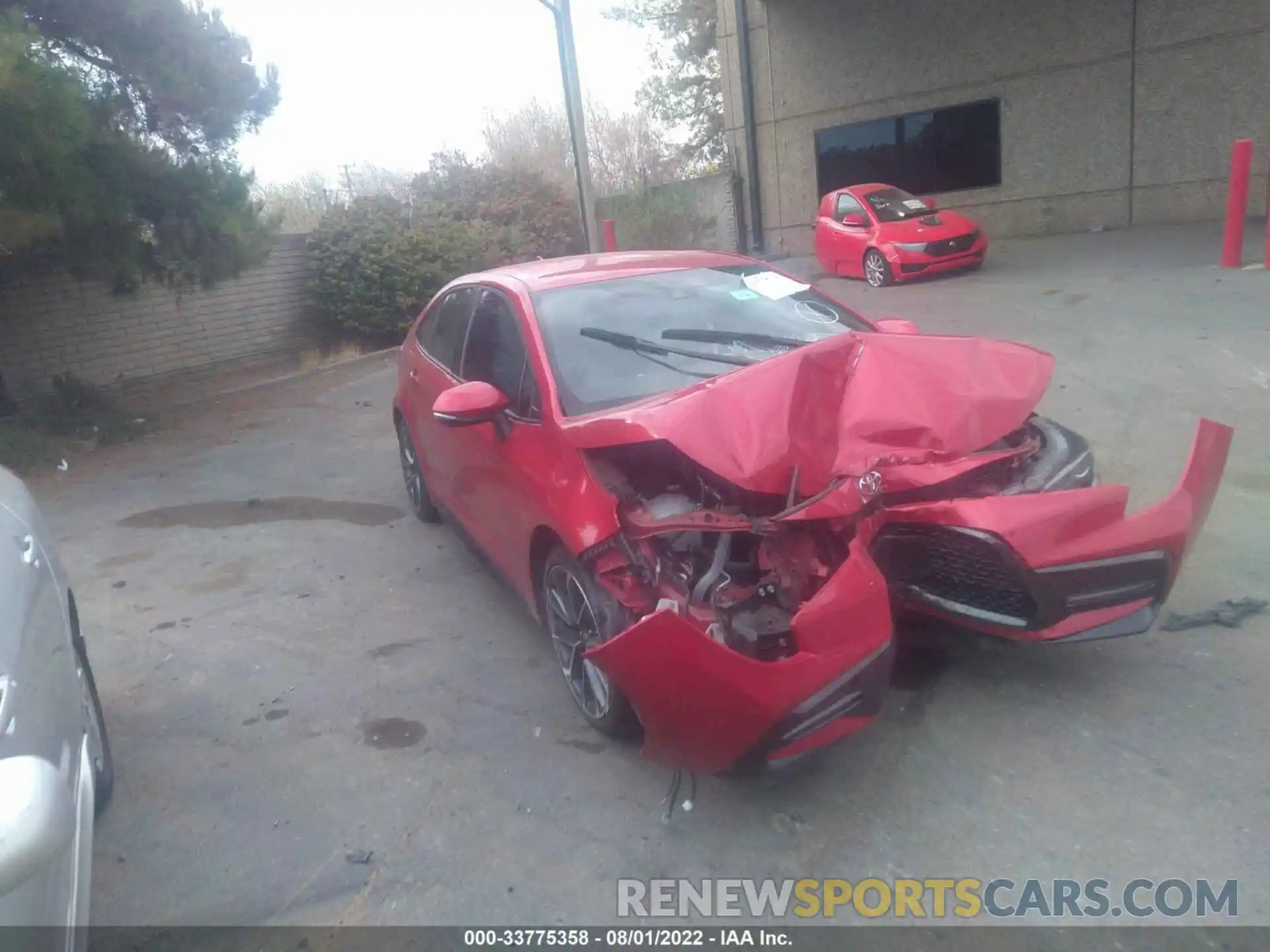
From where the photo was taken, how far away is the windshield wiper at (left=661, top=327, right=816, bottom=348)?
4.21 metres

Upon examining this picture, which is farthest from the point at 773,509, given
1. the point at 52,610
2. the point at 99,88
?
the point at 99,88

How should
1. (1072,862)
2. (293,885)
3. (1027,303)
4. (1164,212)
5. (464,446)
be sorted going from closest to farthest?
(1072,862), (293,885), (464,446), (1027,303), (1164,212)

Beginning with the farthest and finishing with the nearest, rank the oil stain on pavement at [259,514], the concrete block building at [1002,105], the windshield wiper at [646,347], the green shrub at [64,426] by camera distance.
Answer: the concrete block building at [1002,105]
the green shrub at [64,426]
the oil stain on pavement at [259,514]
the windshield wiper at [646,347]

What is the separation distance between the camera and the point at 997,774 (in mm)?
3182

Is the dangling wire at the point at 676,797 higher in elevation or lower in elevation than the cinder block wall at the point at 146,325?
lower

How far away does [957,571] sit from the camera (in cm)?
325

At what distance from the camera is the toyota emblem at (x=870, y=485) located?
3.08 m

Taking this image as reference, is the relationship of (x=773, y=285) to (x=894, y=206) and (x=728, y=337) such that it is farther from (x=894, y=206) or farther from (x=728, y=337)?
(x=894, y=206)

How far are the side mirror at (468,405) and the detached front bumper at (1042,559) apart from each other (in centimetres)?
165

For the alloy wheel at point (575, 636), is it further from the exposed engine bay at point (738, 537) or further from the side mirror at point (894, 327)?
the side mirror at point (894, 327)

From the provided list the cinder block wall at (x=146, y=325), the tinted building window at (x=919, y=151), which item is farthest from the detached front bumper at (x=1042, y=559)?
the tinted building window at (x=919, y=151)

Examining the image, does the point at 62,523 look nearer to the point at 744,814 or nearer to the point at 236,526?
the point at 236,526

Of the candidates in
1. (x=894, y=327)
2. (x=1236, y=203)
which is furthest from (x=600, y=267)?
(x=1236, y=203)

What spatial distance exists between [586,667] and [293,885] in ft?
3.97
